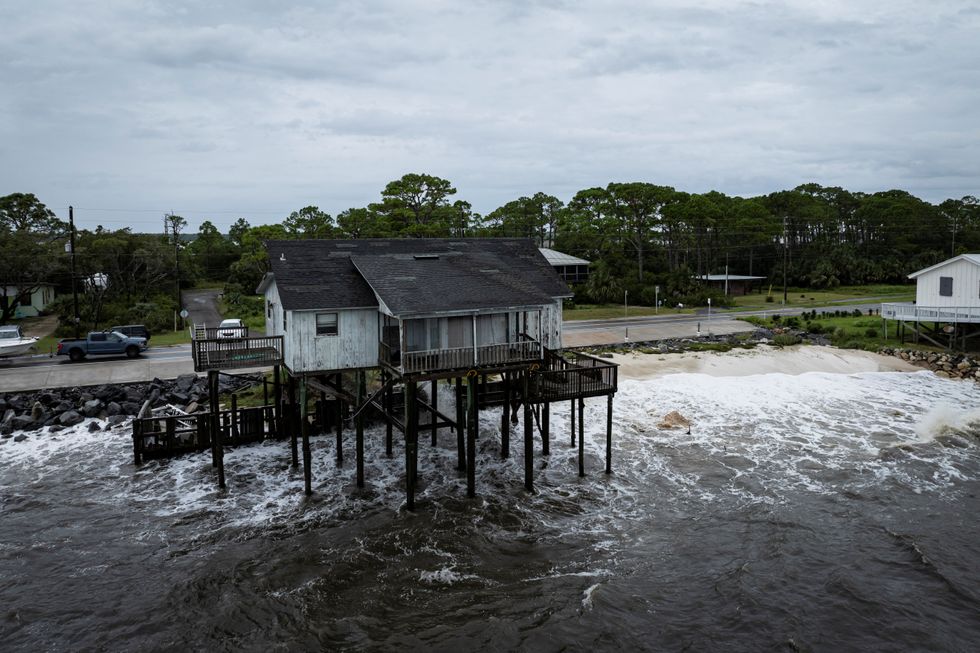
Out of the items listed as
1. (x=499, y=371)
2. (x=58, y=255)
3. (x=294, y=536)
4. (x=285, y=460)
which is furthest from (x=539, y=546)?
(x=58, y=255)

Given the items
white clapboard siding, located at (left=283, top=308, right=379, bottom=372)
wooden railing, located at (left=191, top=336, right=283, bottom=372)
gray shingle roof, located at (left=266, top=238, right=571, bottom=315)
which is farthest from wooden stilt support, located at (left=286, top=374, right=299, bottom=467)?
gray shingle roof, located at (left=266, top=238, right=571, bottom=315)

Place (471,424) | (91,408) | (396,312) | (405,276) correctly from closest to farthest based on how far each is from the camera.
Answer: (396,312) → (471,424) → (405,276) → (91,408)

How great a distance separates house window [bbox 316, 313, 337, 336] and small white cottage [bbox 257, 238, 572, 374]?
34 millimetres

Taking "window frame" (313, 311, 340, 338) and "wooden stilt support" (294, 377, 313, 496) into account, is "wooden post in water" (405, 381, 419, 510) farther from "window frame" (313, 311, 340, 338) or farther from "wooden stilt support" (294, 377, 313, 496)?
"wooden stilt support" (294, 377, 313, 496)

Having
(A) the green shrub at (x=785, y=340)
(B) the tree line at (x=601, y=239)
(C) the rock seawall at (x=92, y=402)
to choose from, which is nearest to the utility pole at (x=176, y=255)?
(B) the tree line at (x=601, y=239)

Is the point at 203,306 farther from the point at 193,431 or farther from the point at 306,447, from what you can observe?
the point at 306,447

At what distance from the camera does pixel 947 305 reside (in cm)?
4644

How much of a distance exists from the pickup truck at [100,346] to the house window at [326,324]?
22.1 metres

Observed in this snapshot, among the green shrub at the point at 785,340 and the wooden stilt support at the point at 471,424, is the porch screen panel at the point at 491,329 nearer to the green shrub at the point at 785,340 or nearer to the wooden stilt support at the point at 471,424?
the wooden stilt support at the point at 471,424

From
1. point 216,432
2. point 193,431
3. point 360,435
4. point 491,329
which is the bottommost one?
point 193,431

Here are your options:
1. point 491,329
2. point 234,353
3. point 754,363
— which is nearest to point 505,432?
point 491,329

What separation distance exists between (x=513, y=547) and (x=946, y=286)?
43.0 metres

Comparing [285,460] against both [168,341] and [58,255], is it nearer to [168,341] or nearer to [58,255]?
[168,341]

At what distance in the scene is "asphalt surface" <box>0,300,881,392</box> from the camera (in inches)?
1320
